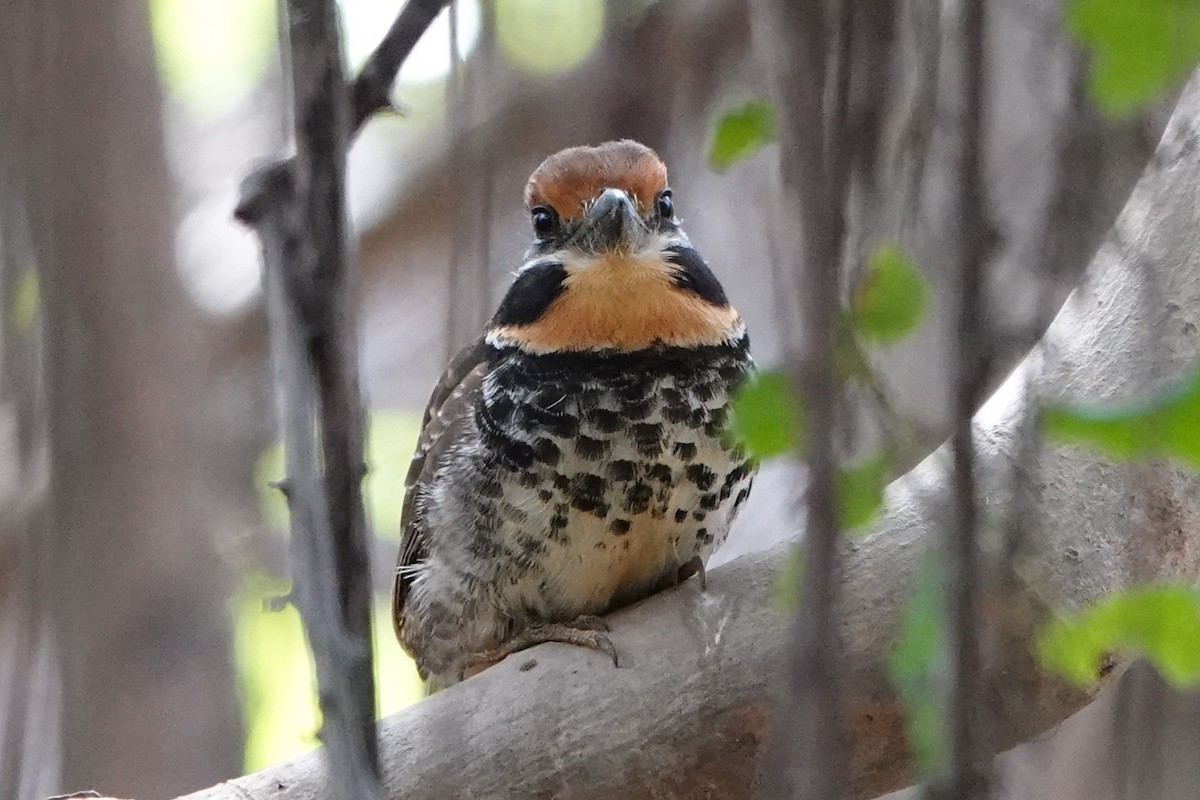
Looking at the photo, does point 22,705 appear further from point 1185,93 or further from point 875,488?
point 1185,93

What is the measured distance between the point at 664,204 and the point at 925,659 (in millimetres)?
1608

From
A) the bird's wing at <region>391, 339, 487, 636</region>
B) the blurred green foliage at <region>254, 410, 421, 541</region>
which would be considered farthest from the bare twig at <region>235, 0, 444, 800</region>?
the blurred green foliage at <region>254, 410, 421, 541</region>

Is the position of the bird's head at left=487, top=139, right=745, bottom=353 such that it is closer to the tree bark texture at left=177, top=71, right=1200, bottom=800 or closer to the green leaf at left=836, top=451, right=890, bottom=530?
the tree bark texture at left=177, top=71, right=1200, bottom=800

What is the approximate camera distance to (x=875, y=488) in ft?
2.52

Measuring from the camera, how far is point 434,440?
2.27 m

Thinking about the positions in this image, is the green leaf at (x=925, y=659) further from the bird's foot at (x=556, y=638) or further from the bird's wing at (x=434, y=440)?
the bird's wing at (x=434, y=440)

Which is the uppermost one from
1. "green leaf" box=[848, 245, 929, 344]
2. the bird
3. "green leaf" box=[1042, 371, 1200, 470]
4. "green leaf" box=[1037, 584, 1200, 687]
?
the bird

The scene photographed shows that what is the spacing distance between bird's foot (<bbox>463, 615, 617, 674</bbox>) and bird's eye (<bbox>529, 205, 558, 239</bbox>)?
2.28 feet

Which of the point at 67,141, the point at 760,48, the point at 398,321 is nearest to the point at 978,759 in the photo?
the point at 760,48

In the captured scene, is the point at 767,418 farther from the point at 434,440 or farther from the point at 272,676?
the point at 272,676

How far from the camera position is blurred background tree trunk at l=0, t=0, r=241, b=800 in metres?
2.93

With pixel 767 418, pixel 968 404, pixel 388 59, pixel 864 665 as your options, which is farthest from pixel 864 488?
pixel 864 665

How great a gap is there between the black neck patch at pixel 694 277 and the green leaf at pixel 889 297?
133 centimetres

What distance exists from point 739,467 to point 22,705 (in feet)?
3.61
